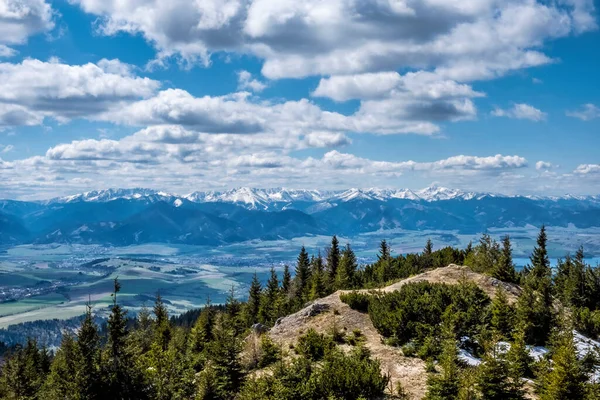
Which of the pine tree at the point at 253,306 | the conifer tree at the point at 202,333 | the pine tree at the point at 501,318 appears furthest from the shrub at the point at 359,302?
the pine tree at the point at 253,306

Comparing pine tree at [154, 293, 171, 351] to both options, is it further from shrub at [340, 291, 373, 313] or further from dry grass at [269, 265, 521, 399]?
shrub at [340, 291, 373, 313]

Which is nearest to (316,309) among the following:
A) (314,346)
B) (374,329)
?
(374,329)

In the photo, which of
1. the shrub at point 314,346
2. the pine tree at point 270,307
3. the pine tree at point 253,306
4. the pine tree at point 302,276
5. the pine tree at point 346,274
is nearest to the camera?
the shrub at point 314,346

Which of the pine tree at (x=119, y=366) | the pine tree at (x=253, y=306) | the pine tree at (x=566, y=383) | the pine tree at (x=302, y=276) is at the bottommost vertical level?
the pine tree at (x=253, y=306)

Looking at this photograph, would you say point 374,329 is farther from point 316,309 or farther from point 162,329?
point 162,329

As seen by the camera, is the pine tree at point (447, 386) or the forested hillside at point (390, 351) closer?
the pine tree at point (447, 386)

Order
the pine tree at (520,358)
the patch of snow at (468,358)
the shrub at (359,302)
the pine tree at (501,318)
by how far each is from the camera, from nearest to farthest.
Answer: the pine tree at (520,358) < the patch of snow at (468,358) < the pine tree at (501,318) < the shrub at (359,302)

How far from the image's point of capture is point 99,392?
3131 cm

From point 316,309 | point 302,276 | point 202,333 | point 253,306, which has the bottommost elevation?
point 253,306

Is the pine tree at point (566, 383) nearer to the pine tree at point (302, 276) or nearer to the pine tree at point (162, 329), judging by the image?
the pine tree at point (162, 329)

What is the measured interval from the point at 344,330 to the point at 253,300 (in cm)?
4372

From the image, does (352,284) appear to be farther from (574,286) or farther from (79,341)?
(79,341)

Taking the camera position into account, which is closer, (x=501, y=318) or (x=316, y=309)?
(x=501, y=318)

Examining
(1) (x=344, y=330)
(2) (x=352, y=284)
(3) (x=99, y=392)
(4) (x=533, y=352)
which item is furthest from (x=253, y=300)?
(4) (x=533, y=352)
